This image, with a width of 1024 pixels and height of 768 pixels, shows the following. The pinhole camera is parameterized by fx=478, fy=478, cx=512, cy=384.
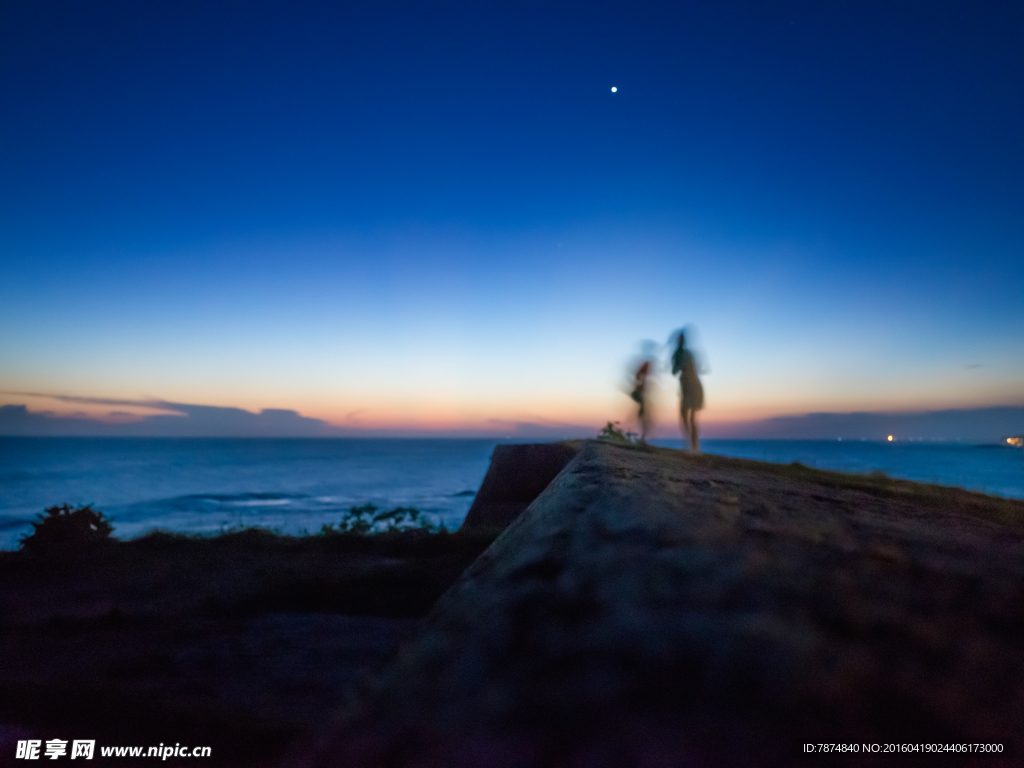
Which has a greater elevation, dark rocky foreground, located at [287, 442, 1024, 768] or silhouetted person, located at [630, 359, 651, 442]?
silhouetted person, located at [630, 359, 651, 442]

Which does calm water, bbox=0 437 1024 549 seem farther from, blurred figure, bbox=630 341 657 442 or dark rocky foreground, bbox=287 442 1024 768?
dark rocky foreground, bbox=287 442 1024 768

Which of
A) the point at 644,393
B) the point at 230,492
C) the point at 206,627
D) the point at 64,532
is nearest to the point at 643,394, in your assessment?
the point at 644,393

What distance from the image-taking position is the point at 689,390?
852cm

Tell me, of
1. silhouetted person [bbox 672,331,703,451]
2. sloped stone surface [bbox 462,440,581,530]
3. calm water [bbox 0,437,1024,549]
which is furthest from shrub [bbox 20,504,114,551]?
calm water [bbox 0,437,1024,549]

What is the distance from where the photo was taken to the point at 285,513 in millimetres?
24109

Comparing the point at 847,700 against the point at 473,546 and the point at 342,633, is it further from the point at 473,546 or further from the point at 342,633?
the point at 473,546

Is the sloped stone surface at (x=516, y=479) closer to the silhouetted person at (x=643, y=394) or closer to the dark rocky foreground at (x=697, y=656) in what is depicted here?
the silhouetted person at (x=643, y=394)

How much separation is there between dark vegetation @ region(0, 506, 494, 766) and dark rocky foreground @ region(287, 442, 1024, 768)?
27cm

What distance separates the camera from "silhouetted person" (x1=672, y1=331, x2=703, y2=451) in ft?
27.9

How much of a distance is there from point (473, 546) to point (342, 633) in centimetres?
207

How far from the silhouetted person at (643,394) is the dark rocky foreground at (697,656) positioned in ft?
26.7

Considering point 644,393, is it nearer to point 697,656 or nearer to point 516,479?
point 516,479

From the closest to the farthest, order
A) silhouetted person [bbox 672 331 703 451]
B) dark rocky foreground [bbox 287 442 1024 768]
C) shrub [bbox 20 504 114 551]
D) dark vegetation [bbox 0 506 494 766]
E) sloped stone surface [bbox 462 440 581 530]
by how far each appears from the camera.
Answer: dark rocky foreground [bbox 287 442 1024 768], dark vegetation [bbox 0 506 494 766], shrub [bbox 20 504 114 551], sloped stone surface [bbox 462 440 581 530], silhouetted person [bbox 672 331 703 451]

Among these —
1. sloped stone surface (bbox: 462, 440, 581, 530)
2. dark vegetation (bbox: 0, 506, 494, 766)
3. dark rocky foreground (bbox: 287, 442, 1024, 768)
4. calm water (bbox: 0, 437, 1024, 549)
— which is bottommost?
calm water (bbox: 0, 437, 1024, 549)
